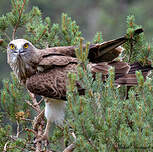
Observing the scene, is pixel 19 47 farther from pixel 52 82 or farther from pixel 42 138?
pixel 42 138

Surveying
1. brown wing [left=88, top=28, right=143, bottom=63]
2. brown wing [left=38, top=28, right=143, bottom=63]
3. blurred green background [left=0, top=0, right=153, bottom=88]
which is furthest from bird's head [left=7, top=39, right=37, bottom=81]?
blurred green background [left=0, top=0, right=153, bottom=88]

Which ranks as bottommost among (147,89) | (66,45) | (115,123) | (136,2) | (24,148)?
(24,148)

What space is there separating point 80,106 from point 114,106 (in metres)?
0.36

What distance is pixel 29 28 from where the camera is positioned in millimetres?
6219

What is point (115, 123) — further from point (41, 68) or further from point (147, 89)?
point (41, 68)

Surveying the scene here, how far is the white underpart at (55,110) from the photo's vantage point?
19.0ft

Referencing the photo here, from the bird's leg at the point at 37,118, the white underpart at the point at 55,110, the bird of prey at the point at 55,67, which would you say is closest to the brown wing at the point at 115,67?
the bird of prey at the point at 55,67

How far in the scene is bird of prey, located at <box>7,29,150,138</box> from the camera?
547 cm

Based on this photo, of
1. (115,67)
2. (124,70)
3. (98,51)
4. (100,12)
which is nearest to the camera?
(124,70)

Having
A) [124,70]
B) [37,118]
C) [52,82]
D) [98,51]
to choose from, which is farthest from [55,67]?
[124,70]

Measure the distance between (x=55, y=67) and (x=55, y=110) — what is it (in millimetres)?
626

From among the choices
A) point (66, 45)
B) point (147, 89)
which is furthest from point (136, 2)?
point (147, 89)

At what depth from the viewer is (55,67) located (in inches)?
223

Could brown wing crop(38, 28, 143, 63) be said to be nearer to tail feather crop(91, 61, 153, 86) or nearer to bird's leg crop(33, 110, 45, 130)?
tail feather crop(91, 61, 153, 86)
